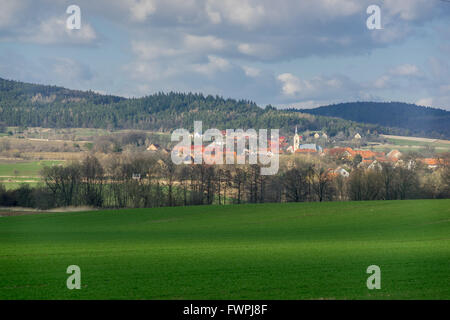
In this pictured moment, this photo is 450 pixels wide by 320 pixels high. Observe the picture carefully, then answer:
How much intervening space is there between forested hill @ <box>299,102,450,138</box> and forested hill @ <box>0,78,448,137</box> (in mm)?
3658

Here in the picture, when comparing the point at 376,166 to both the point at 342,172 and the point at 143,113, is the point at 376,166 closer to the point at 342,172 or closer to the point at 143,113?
the point at 342,172

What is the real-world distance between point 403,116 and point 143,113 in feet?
228

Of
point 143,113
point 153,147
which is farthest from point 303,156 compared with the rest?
point 143,113

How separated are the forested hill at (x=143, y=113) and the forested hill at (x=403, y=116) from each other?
12.0ft

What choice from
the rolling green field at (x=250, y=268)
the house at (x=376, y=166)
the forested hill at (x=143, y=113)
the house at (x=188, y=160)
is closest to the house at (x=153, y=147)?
the house at (x=188, y=160)

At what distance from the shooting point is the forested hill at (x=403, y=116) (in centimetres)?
10188

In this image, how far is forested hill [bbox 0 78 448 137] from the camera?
105125 millimetres

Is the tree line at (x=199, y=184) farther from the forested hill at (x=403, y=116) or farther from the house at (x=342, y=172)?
the forested hill at (x=403, y=116)

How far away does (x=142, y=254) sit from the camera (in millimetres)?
22688

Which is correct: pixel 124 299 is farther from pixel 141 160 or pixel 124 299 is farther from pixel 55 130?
pixel 55 130

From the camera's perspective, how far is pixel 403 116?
117 metres

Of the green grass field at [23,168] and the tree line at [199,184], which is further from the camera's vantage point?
the green grass field at [23,168]
